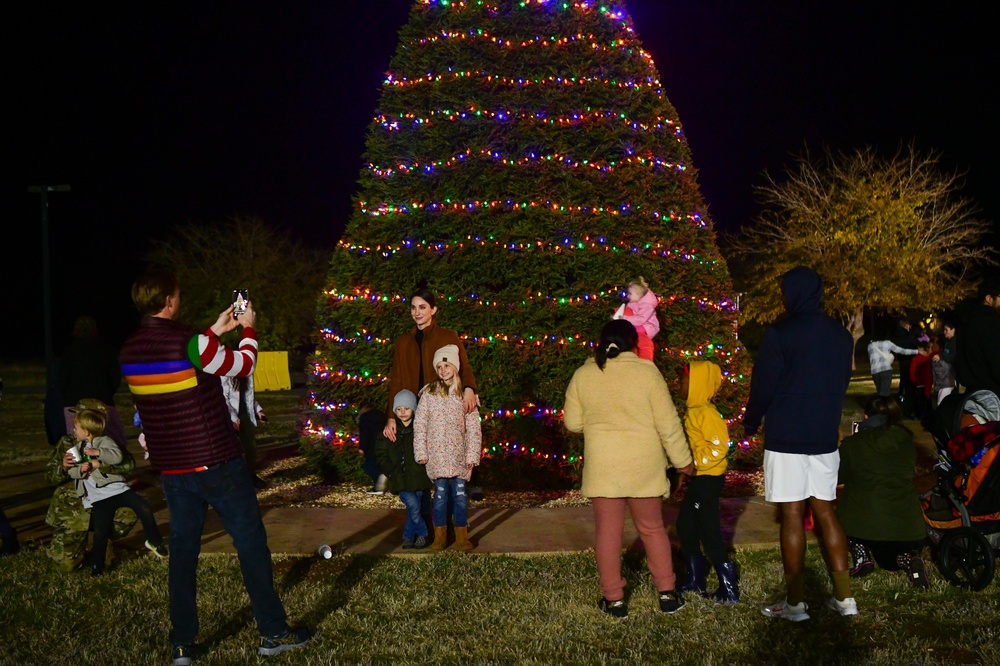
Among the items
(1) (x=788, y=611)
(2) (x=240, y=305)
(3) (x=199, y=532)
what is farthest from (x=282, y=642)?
(1) (x=788, y=611)

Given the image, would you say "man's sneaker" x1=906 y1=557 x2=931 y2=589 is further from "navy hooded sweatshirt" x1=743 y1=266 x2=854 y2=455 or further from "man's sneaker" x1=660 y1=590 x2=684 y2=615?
"man's sneaker" x1=660 y1=590 x2=684 y2=615

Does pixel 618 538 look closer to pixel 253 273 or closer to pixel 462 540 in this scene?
pixel 462 540

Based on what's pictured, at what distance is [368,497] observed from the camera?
29.4ft

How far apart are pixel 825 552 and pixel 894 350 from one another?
35.7 feet

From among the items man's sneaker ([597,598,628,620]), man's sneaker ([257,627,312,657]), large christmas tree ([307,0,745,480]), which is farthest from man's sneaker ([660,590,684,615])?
large christmas tree ([307,0,745,480])

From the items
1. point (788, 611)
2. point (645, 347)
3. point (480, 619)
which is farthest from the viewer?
point (645, 347)

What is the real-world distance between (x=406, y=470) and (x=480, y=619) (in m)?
1.82

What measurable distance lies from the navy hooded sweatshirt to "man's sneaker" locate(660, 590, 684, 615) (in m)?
1.01

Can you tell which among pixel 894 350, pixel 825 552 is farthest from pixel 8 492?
pixel 894 350

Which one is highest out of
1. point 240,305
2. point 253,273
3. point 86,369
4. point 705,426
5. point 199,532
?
point 253,273

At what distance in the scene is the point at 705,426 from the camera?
18.2ft

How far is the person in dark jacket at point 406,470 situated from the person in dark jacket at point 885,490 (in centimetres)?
288

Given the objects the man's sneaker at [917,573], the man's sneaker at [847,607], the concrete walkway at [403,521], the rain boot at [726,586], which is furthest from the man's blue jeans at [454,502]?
the man's sneaker at [917,573]

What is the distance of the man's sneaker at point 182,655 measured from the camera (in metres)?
4.66
